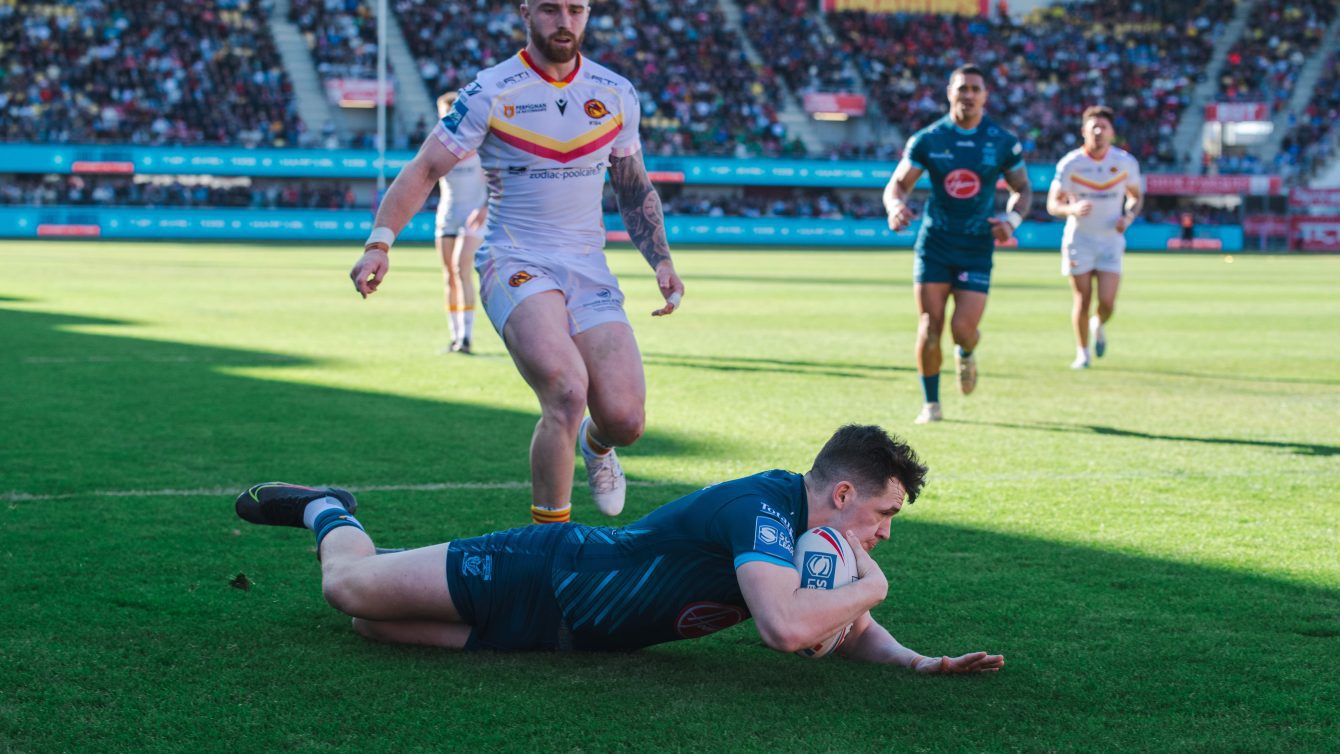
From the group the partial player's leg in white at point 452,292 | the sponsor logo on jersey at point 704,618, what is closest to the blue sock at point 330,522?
the sponsor logo on jersey at point 704,618

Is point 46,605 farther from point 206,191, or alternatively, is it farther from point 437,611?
point 206,191

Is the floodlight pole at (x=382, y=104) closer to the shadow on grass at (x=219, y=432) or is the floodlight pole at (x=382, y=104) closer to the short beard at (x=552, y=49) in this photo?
the shadow on grass at (x=219, y=432)

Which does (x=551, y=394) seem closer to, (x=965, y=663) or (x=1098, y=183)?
(x=965, y=663)

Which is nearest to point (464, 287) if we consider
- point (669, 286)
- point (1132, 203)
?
point (1132, 203)

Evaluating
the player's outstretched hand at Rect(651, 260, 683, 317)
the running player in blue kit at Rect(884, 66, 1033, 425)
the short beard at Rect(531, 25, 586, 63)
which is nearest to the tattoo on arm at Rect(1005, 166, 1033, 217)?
the running player in blue kit at Rect(884, 66, 1033, 425)

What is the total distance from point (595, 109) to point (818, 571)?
8.86ft

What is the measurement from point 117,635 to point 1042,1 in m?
60.6

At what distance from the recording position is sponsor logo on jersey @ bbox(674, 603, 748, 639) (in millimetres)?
4117

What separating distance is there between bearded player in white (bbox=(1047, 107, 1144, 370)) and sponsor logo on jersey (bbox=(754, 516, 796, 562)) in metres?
10.4

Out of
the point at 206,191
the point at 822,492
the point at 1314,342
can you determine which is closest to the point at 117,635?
the point at 822,492

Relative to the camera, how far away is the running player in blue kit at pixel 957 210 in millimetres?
9898

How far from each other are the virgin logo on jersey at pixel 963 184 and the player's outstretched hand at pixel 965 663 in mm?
6213

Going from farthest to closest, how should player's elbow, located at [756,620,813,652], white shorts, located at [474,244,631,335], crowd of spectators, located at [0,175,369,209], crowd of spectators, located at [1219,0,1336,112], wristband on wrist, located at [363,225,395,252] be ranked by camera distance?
crowd of spectators, located at [1219,0,1336,112] → crowd of spectators, located at [0,175,369,209] → white shorts, located at [474,244,631,335] → wristband on wrist, located at [363,225,395,252] → player's elbow, located at [756,620,813,652]

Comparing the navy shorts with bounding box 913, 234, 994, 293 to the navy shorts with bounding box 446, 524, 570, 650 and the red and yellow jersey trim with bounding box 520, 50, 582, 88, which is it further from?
the navy shorts with bounding box 446, 524, 570, 650
